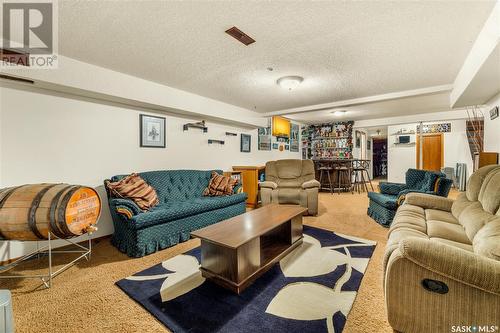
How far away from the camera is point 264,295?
5.62ft

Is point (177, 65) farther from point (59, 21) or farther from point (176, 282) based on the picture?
point (176, 282)

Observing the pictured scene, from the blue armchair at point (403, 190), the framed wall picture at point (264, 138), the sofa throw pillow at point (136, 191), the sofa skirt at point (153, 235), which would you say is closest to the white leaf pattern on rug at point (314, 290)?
the blue armchair at point (403, 190)

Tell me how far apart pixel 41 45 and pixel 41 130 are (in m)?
0.93

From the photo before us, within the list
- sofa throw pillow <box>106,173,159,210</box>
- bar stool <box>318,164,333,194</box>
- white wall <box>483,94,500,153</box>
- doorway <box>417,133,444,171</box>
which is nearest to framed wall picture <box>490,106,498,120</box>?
white wall <box>483,94,500,153</box>

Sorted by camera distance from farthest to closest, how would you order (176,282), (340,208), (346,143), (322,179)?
1. (346,143)
2. (322,179)
3. (340,208)
4. (176,282)

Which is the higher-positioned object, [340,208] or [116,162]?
[116,162]

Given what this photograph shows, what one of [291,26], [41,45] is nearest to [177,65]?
[41,45]

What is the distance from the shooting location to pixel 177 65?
111 inches

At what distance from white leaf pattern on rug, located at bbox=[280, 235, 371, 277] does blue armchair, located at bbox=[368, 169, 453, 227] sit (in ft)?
3.97

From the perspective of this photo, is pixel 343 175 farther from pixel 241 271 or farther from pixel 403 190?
pixel 241 271

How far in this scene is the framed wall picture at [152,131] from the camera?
353 cm

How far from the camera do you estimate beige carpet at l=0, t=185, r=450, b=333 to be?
1.43 meters

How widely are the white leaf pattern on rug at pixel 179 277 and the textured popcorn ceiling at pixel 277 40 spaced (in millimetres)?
2303

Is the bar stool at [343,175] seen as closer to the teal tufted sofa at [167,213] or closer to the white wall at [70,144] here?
the teal tufted sofa at [167,213]
